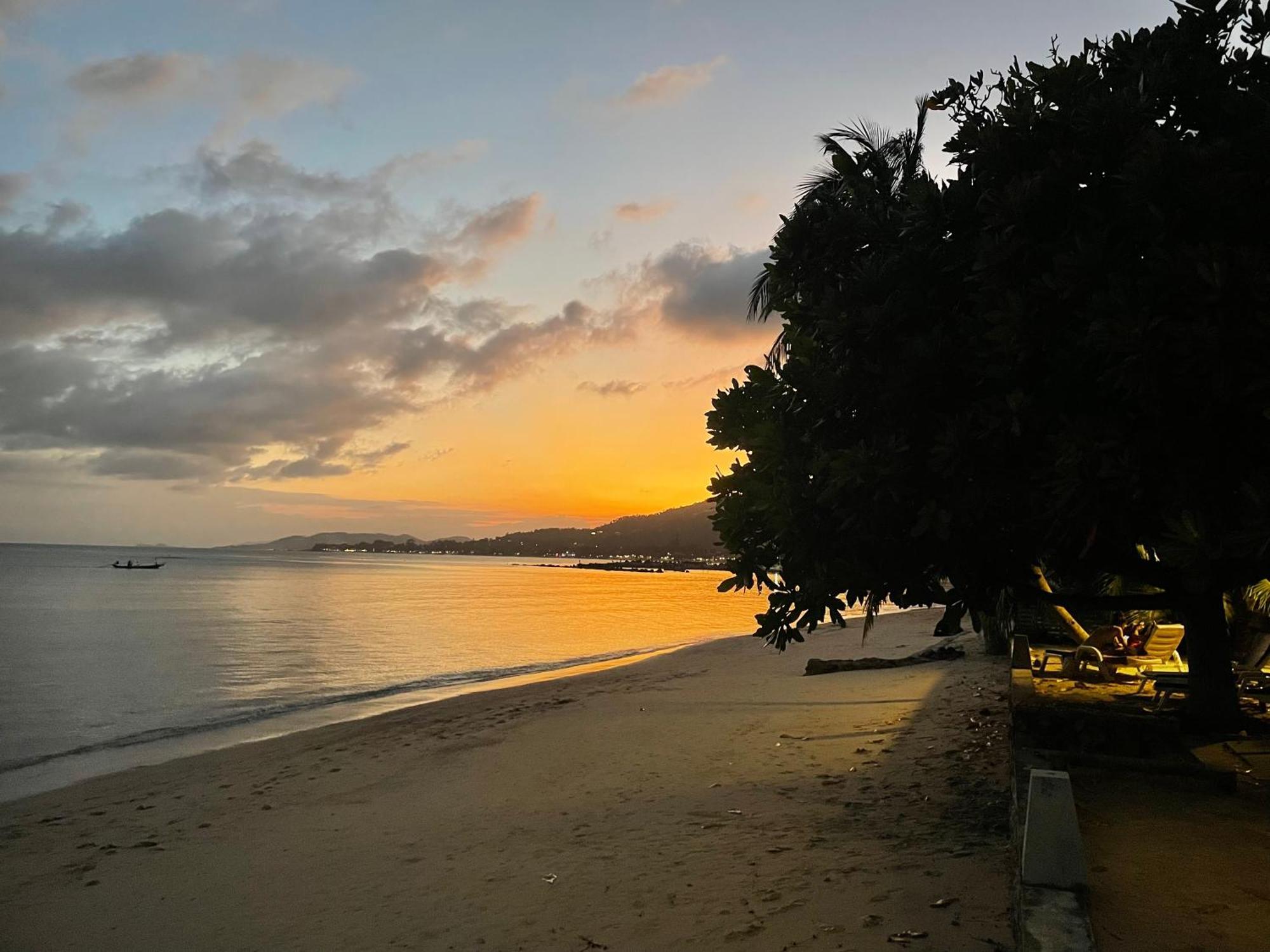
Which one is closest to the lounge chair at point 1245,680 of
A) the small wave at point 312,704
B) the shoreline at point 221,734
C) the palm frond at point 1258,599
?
the palm frond at point 1258,599

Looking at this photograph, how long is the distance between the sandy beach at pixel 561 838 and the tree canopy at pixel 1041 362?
1.90 m

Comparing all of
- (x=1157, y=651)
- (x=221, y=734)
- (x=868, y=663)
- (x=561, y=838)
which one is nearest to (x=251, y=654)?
(x=221, y=734)

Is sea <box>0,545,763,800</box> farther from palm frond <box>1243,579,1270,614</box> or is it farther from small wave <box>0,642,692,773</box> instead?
palm frond <box>1243,579,1270,614</box>

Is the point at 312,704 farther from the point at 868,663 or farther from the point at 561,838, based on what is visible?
the point at 561,838

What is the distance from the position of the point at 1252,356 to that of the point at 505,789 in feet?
27.4

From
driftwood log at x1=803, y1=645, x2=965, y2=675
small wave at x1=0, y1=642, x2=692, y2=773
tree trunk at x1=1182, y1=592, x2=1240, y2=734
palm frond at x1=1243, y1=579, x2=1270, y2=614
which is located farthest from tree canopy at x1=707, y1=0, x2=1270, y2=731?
small wave at x1=0, y1=642, x2=692, y2=773

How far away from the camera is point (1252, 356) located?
508 centimetres

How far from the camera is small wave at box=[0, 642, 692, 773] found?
15680 millimetres

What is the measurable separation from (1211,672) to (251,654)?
2909 centimetres

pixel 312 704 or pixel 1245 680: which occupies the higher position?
pixel 1245 680

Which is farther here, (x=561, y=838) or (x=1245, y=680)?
(x=1245, y=680)

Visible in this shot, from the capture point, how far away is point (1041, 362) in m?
6.16

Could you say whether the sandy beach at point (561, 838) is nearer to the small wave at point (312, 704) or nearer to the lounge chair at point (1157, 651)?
the lounge chair at point (1157, 651)

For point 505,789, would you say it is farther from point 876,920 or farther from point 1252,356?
point 1252,356
